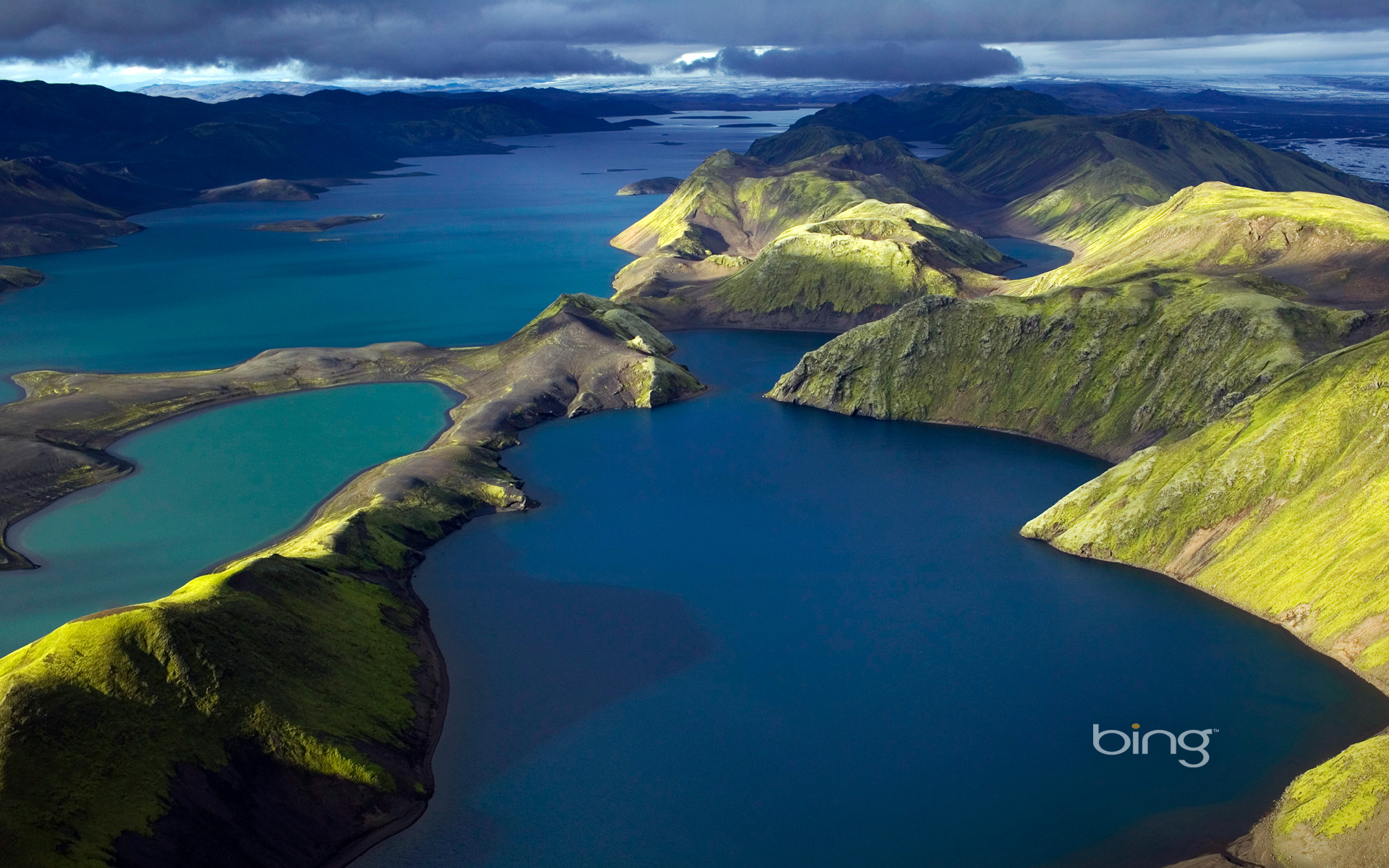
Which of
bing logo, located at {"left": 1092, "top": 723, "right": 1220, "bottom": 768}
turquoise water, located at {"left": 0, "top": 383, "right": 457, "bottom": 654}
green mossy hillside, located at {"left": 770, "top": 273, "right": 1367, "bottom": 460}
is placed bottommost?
bing logo, located at {"left": 1092, "top": 723, "right": 1220, "bottom": 768}

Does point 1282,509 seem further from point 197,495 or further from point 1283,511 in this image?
point 197,495

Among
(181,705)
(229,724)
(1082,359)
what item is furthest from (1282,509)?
(181,705)

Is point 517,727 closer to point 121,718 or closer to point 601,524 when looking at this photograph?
point 121,718

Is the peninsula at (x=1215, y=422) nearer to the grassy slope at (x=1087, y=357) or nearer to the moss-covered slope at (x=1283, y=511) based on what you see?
the moss-covered slope at (x=1283, y=511)

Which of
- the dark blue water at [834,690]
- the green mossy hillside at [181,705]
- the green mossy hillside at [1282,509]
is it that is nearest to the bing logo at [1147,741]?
the dark blue water at [834,690]

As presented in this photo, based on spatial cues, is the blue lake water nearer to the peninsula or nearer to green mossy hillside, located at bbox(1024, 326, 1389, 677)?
green mossy hillside, located at bbox(1024, 326, 1389, 677)

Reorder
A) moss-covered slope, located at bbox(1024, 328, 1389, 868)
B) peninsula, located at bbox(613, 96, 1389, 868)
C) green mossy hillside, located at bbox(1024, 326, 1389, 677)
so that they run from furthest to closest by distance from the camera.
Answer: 1. green mossy hillside, located at bbox(1024, 326, 1389, 677)
2. moss-covered slope, located at bbox(1024, 328, 1389, 868)
3. peninsula, located at bbox(613, 96, 1389, 868)

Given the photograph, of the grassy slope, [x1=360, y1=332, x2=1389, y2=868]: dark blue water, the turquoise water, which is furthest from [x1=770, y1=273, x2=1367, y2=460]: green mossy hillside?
the turquoise water

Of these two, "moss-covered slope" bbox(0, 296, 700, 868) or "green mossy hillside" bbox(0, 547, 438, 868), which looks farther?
"moss-covered slope" bbox(0, 296, 700, 868)
